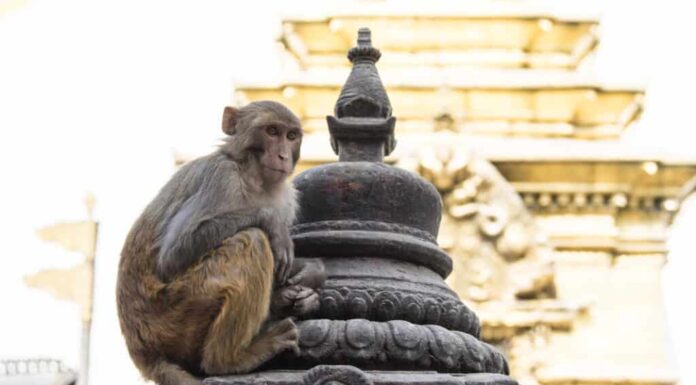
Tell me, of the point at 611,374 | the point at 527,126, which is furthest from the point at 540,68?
the point at 611,374

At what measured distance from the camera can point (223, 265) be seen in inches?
110

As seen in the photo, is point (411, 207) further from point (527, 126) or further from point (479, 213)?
point (527, 126)

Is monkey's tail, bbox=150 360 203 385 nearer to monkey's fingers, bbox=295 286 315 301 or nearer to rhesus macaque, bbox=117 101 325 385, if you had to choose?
rhesus macaque, bbox=117 101 325 385

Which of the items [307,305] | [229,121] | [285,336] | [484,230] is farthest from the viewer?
[484,230]

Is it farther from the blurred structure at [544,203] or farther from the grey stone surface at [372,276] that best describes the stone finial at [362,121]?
the blurred structure at [544,203]

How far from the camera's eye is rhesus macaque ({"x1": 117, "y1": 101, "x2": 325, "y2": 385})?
2.78 meters

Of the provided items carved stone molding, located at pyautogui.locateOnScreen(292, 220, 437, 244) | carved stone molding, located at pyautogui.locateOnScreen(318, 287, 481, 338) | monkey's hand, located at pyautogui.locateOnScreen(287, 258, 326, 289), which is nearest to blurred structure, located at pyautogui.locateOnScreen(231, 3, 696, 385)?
carved stone molding, located at pyautogui.locateOnScreen(292, 220, 437, 244)

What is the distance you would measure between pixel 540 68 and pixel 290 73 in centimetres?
364

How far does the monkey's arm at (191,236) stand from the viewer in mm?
2826

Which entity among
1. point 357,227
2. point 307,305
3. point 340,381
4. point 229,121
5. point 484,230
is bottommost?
point 340,381

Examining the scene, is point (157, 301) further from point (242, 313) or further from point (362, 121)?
point (362, 121)

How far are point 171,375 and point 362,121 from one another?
3.56ft

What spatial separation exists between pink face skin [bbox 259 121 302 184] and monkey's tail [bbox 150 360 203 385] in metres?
0.61

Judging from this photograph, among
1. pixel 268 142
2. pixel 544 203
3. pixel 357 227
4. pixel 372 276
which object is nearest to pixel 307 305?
pixel 372 276
